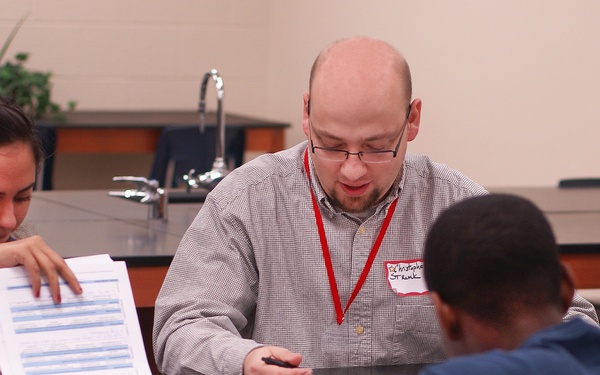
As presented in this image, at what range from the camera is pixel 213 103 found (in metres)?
6.25

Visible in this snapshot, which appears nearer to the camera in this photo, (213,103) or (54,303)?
(54,303)

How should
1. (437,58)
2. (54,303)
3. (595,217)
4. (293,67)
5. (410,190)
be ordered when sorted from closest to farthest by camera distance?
(54,303)
(410,190)
(595,217)
(437,58)
(293,67)

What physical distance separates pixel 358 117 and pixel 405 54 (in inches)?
120

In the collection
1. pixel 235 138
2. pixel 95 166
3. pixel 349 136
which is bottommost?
pixel 95 166

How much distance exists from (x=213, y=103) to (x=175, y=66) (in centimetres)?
35

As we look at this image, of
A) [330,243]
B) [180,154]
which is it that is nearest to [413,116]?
[330,243]

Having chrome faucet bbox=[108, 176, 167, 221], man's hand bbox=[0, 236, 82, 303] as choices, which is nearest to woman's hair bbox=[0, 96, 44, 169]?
man's hand bbox=[0, 236, 82, 303]

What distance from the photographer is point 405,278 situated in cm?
174

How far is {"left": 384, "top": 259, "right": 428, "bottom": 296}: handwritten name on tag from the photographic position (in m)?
1.73

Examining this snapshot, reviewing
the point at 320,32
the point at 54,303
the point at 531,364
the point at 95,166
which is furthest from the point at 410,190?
the point at 95,166

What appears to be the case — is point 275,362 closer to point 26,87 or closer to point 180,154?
point 180,154

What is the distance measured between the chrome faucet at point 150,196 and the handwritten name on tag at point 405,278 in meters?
1.24

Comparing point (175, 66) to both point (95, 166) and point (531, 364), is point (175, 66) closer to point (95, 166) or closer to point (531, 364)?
point (95, 166)

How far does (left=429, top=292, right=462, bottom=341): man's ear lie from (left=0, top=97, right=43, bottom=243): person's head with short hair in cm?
95
